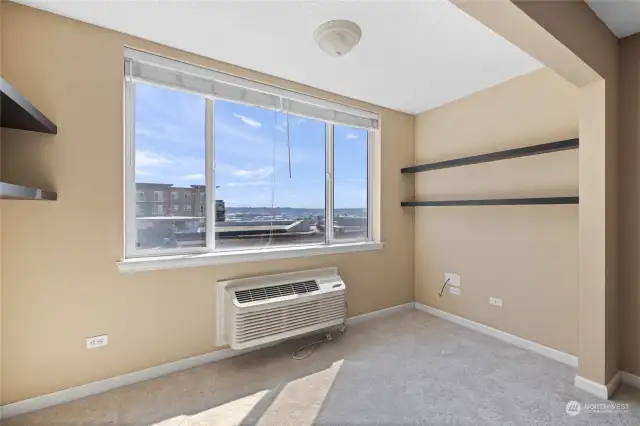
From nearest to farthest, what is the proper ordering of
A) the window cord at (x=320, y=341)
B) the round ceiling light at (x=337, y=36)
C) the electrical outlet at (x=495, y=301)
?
the round ceiling light at (x=337, y=36) → the window cord at (x=320, y=341) → the electrical outlet at (x=495, y=301)

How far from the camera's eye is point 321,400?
1.95 metres

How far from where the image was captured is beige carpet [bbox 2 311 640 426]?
69.9 inches

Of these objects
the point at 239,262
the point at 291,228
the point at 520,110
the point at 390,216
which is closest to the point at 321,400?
the point at 239,262

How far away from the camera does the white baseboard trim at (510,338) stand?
2402mm

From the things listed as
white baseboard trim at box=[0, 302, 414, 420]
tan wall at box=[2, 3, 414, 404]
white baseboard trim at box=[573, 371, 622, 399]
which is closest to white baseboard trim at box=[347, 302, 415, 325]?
white baseboard trim at box=[0, 302, 414, 420]

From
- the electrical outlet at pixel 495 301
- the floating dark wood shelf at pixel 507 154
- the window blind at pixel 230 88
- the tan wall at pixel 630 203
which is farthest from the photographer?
the electrical outlet at pixel 495 301

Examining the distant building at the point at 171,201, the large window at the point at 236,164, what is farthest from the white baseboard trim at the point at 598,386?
the distant building at the point at 171,201

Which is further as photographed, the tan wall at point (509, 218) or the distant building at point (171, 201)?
the tan wall at point (509, 218)

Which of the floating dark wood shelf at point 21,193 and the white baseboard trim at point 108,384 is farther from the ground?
the floating dark wood shelf at point 21,193

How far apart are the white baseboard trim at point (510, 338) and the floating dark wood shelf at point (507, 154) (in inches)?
61.3

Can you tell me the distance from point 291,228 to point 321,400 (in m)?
1.49

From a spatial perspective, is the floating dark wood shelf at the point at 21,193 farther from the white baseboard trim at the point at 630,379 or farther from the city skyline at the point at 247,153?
the white baseboard trim at the point at 630,379

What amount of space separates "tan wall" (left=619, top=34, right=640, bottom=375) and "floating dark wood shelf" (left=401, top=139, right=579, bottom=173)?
0.30 meters

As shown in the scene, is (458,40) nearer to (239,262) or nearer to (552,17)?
(552,17)
